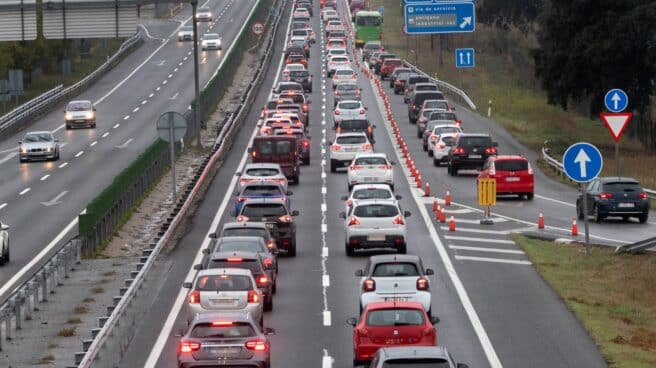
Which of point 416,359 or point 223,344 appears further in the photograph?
point 223,344

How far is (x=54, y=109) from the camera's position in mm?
97750

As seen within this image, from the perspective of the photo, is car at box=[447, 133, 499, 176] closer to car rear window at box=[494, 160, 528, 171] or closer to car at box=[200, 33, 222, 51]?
car rear window at box=[494, 160, 528, 171]

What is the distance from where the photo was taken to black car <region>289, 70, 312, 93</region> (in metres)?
99.3

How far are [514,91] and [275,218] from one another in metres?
67.4

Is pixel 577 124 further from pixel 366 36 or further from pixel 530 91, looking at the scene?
pixel 366 36

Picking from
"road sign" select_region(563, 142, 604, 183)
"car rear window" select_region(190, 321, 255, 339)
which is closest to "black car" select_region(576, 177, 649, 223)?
"road sign" select_region(563, 142, 604, 183)

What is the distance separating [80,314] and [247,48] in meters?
96.7

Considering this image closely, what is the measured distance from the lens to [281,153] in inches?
2285

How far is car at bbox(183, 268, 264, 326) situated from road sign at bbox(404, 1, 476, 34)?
179 ft

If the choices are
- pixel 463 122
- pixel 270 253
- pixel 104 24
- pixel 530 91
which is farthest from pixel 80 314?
pixel 530 91

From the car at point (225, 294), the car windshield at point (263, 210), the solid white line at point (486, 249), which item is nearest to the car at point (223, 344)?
the car at point (225, 294)

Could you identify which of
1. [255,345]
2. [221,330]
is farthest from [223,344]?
[255,345]

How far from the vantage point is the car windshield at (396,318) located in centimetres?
2448

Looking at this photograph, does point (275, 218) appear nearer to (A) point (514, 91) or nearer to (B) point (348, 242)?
(B) point (348, 242)
